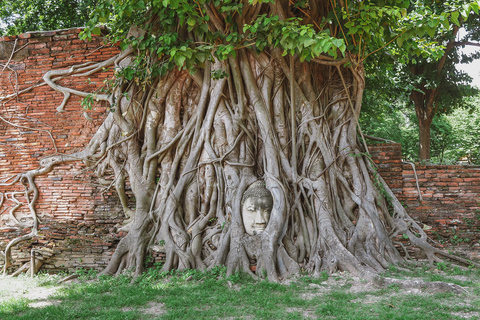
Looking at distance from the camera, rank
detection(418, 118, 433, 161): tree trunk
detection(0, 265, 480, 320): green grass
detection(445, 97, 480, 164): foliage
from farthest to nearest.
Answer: detection(445, 97, 480, 164): foliage → detection(418, 118, 433, 161): tree trunk → detection(0, 265, 480, 320): green grass

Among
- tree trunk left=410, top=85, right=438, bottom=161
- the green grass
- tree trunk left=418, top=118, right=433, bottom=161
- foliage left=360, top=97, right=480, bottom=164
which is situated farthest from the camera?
foliage left=360, top=97, right=480, bottom=164

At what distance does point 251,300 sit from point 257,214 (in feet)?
4.53

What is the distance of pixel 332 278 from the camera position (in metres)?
4.67

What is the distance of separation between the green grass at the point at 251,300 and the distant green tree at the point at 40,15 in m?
8.34

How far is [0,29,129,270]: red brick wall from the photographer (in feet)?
20.5

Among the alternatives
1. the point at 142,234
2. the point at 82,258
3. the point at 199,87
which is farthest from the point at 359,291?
the point at 82,258

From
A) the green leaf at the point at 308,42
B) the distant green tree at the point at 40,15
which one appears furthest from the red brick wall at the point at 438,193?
the distant green tree at the point at 40,15

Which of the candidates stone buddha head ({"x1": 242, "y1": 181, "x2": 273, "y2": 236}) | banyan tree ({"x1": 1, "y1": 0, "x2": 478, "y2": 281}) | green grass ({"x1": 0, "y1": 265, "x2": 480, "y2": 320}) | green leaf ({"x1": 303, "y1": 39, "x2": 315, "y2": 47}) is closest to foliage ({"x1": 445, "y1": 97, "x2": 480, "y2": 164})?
banyan tree ({"x1": 1, "y1": 0, "x2": 478, "y2": 281})

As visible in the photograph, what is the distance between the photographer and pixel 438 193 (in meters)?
6.44

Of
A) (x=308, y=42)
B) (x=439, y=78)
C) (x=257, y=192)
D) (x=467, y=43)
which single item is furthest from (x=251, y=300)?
(x=467, y=43)

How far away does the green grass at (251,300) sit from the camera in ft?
12.1

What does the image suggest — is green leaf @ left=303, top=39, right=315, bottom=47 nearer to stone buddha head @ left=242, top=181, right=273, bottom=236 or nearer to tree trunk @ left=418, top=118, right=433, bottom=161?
stone buddha head @ left=242, top=181, right=273, bottom=236

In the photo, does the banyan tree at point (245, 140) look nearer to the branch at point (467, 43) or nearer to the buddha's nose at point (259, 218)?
the buddha's nose at point (259, 218)

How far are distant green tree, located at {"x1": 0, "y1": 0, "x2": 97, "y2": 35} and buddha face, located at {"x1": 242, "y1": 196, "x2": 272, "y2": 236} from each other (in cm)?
803
